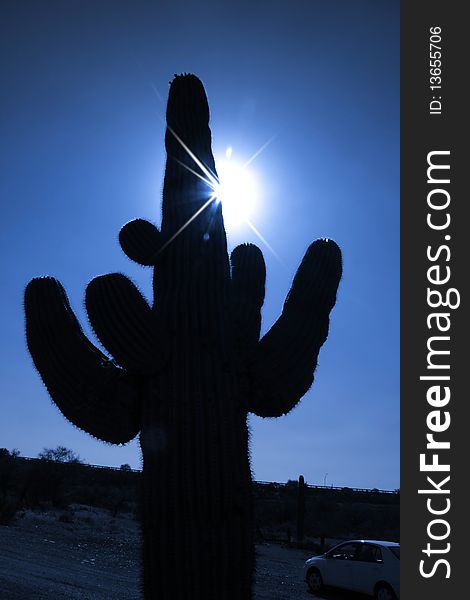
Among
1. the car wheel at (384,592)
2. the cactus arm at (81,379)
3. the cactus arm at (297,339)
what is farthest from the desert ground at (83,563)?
the cactus arm at (297,339)


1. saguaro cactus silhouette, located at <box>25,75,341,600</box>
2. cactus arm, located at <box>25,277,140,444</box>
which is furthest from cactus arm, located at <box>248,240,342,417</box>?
cactus arm, located at <box>25,277,140,444</box>

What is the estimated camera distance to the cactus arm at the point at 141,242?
199 inches

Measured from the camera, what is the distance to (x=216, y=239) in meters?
5.15

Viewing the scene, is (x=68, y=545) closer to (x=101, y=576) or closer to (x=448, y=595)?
(x=101, y=576)

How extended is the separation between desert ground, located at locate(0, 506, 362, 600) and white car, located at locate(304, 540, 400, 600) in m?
0.43

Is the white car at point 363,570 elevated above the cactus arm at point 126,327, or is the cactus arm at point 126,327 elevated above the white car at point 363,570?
the cactus arm at point 126,327

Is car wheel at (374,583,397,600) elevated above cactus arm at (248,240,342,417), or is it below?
below

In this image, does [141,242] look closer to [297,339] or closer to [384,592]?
[297,339]

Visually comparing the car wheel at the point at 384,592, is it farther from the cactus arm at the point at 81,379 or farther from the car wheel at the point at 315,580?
the cactus arm at the point at 81,379

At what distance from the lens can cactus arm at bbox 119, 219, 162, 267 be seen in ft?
16.5

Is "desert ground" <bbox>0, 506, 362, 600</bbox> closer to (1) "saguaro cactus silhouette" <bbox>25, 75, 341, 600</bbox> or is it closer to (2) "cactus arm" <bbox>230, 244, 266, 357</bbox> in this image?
(1) "saguaro cactus silhouette" <bbox>25, 75, 341, 600</bbox>

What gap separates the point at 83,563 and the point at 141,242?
12559 mm

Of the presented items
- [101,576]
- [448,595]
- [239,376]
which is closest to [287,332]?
[239,376]

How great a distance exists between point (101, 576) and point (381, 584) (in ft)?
19.1
